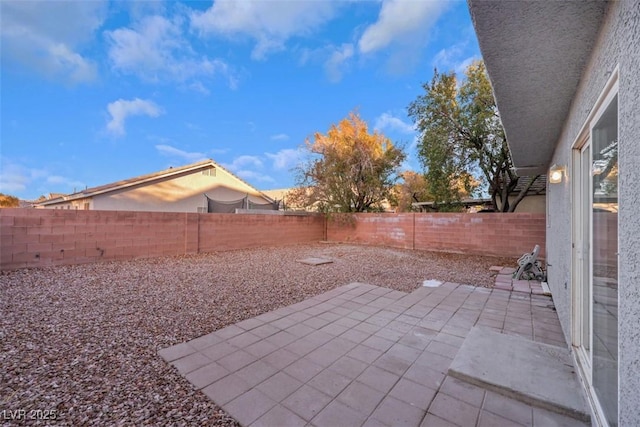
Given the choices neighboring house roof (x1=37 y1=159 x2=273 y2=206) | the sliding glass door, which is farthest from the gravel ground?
neighboring house roof (x1=37 y1=159 x2=273 y2=206)

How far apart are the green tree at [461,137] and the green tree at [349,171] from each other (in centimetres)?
268

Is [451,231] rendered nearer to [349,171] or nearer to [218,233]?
[349,171]

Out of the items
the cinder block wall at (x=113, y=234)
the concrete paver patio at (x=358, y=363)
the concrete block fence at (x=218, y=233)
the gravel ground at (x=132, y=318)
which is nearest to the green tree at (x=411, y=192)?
the concrete block fence at (x=218, y=233)

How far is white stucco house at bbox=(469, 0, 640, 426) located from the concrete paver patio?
2.11 feet

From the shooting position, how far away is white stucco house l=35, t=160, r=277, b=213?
40.7 ft

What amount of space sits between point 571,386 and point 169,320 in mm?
4033

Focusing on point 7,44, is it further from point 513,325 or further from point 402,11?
A: point 513,325

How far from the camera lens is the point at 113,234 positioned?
7191 mm

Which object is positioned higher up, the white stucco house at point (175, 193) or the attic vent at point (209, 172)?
the attic vent at point (209, 172)

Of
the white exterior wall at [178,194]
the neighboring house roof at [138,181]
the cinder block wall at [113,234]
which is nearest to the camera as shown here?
the cinder block wall at [113,234]

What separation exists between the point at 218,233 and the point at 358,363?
8.29m

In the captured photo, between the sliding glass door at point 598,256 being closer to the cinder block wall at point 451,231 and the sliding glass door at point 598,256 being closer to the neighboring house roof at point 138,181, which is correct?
the cinder block wall at point 451,231


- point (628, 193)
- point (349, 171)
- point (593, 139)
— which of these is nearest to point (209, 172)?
point (349, 171)

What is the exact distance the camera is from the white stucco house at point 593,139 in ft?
3.69
